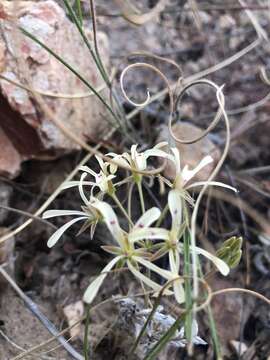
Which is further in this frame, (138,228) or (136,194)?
(136,194)

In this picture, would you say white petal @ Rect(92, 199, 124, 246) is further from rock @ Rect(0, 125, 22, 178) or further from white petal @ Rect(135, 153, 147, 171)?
rock @ Rect(0, 125, 22, 178)

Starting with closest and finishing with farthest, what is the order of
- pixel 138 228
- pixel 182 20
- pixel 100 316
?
pixel 138 228, pixel 100 316, pixel 182 20

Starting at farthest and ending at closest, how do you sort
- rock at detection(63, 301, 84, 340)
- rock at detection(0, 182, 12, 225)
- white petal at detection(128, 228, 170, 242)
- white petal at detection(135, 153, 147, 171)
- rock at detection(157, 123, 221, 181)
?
rock at detection(157, 123, 221, 181) < rock at detection(0, 182, 12, 225) < rock at detection(63, 301, 84, 340) < white petal at detection(135, 153, 147, 171) < white petal at detection(128, 228, 170, 242)

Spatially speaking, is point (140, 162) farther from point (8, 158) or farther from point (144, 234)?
point (8, 158)

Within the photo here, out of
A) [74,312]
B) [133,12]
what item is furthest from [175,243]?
[133,12]

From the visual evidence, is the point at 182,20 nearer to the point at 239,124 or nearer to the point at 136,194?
the point at 239,124

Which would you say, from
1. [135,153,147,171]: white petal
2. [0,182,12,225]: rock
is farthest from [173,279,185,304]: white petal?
[0,182,12,225]: rock

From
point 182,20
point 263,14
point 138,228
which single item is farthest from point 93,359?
point 263,14
